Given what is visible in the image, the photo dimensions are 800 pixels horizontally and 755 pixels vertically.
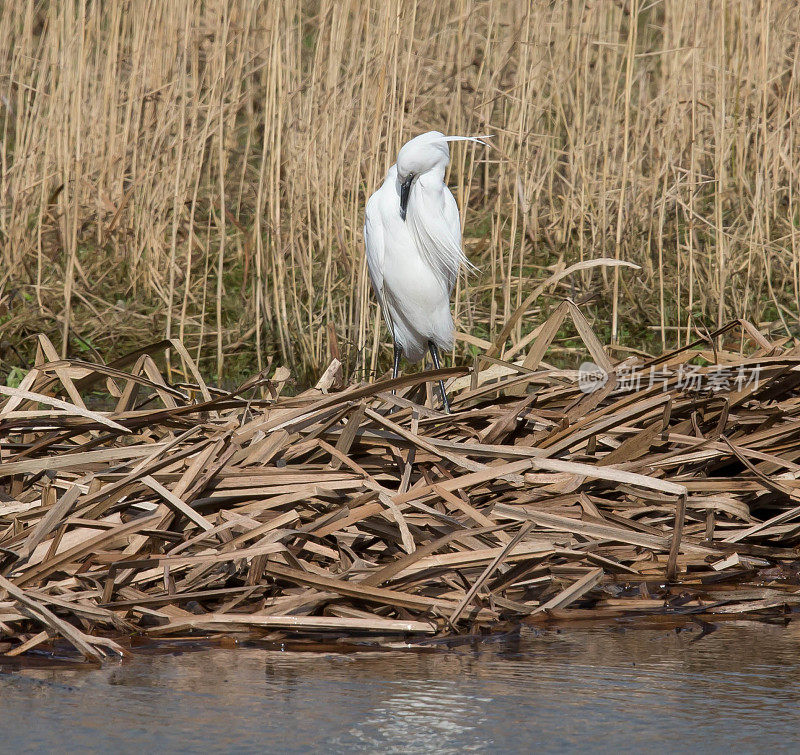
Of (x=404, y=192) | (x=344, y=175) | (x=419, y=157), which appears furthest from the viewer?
(x=344, y=175)

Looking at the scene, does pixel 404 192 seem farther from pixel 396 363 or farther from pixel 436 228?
pixel 396 363

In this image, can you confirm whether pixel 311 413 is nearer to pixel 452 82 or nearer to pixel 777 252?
pixel 777 252

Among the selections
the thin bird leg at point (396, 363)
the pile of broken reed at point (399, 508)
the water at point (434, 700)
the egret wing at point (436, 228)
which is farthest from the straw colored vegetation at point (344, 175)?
the water at point (434, 700)

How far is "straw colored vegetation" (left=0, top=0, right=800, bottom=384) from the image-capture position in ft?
15.1

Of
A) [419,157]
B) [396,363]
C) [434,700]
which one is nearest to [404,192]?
[419,157]

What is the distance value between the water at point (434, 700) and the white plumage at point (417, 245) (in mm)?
1960

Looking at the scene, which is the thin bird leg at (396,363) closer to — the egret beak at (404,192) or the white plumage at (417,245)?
the white plumage at (417,245)

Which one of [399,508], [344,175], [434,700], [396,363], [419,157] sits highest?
[344,175]

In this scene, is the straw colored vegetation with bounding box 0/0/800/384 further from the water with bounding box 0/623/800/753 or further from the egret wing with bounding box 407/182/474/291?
the water with bounding box 0/623/800/753

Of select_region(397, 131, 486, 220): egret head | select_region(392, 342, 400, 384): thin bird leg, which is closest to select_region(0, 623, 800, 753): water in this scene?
select_region(397, 131, 486, 220): egret head

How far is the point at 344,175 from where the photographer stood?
515cm

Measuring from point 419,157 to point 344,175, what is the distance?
157 cm

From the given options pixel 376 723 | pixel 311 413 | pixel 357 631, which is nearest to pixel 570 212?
pixel 311 413

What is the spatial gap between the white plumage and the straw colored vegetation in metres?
0.26
